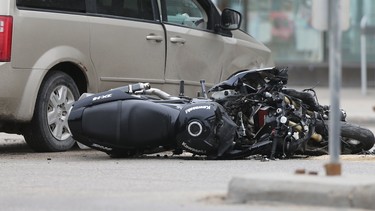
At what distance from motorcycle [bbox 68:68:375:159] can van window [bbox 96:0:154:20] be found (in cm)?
135

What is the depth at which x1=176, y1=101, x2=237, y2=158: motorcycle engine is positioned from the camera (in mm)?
9602

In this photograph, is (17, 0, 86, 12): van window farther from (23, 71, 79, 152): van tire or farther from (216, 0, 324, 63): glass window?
(216, 0, 324, 63): glass window

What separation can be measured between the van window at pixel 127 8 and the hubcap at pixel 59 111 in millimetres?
917

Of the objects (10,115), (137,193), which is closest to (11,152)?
(10,115)

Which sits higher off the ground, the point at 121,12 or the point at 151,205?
the point at 121,12

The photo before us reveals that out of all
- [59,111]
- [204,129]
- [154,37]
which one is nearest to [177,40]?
[154,37]

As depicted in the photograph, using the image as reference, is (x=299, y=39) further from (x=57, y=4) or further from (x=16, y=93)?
(x=16, y=93)

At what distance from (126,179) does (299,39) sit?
18.9m

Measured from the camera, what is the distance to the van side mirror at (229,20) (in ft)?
40.9

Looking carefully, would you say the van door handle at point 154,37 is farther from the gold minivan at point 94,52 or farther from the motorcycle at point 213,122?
the motorcycle at point 213,122

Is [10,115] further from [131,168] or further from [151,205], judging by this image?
[151,205]

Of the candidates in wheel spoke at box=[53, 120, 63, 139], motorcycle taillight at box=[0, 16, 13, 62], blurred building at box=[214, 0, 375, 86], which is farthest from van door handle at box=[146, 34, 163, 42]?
→ blurred building at box=[214, 0, 375, 86]

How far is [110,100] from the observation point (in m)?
9.82

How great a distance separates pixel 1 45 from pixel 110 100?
1114mm
